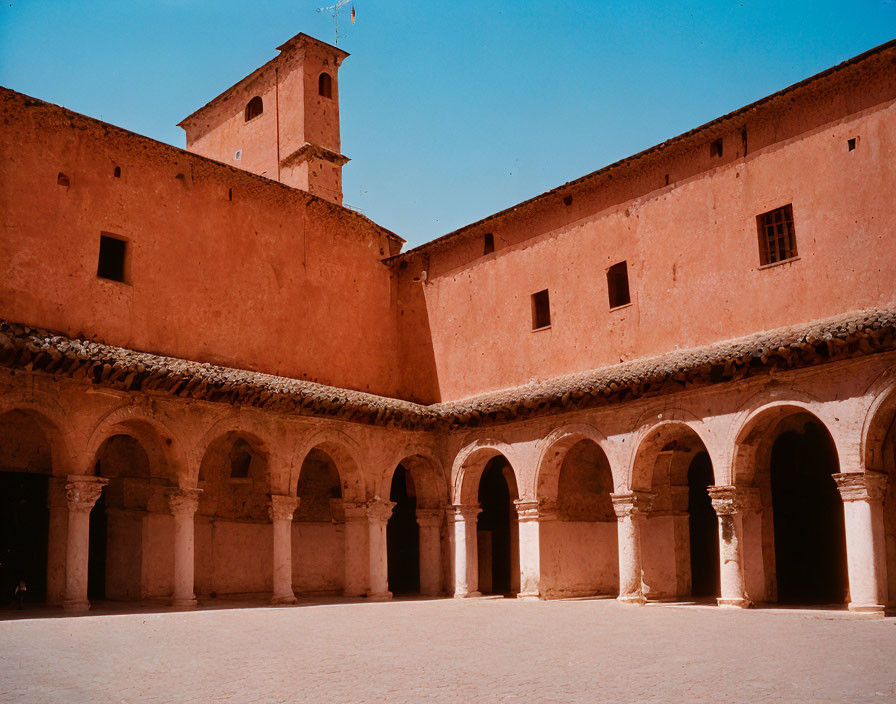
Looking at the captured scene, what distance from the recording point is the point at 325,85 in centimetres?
2833

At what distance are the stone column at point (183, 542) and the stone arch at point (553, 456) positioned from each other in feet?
22.7

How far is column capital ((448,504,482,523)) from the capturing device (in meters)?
22.3

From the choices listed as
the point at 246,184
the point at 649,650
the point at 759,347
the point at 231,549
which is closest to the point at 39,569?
the point at 231,549

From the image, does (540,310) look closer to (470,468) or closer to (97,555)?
(470,468)

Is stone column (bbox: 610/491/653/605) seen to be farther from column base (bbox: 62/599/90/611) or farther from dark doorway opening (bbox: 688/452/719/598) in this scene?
column base (bbox: 62/599/90/611)

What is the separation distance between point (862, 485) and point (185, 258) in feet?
44.3

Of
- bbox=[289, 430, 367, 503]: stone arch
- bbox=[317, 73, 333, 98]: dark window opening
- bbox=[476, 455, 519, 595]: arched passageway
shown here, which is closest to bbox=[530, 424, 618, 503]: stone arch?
bbox=[476, 455, 519, 595]: arched passageway

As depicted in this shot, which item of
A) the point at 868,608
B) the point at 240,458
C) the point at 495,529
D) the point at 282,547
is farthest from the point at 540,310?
the point at 868,608

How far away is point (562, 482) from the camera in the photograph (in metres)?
21.6

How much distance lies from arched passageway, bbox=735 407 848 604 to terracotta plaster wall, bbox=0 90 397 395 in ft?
31.3

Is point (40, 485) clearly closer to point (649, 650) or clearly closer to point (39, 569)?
point (39, 569)

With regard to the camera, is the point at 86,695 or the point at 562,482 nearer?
the point at 86,695

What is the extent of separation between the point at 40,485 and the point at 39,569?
1.59 m

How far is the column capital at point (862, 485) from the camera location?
15773mm
